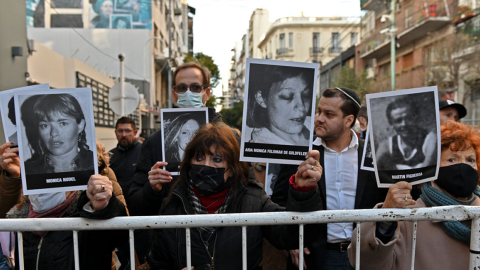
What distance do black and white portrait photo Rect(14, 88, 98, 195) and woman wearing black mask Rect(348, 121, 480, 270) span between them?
53.2 inches

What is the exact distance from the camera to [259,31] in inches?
3049

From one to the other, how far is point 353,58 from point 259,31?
1811 inches

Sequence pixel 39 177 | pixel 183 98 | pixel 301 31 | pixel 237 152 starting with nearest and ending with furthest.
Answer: pixel 39 177, pixel 237 152, pixel 183 98, pixel 301 31

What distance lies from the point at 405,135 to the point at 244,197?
0.84m

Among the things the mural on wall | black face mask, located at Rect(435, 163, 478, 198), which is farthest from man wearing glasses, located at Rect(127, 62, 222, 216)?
the mural on wall

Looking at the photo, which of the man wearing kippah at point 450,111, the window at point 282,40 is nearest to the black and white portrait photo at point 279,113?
the man wearing kippah at point 450,111

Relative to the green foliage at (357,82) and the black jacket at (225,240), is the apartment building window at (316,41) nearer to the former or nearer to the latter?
the green foliage at (357,82)

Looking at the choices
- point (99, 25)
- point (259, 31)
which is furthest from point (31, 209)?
point (259, 31)

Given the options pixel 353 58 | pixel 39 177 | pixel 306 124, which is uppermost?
pixel 353 58

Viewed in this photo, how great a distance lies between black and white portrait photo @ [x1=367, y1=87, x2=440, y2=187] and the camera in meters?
1.78

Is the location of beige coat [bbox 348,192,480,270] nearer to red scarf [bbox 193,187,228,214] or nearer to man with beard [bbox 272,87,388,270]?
man with beard [bbox 272,87,388,270]

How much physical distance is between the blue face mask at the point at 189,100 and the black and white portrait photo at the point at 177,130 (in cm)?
41

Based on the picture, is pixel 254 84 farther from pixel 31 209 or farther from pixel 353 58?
pixel 353 58

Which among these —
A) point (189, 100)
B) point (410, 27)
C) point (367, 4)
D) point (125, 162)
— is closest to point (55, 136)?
point (189, 100)
